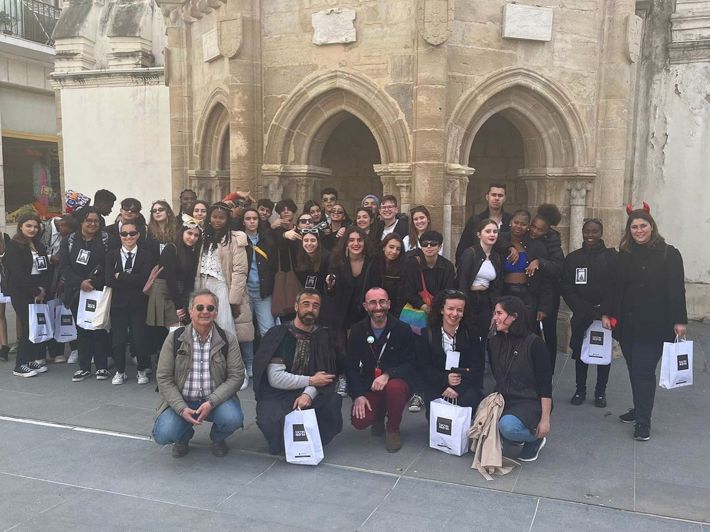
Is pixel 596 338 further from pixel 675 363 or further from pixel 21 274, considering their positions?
pixel 21 274

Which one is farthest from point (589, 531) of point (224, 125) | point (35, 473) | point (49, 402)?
point (224, 125)

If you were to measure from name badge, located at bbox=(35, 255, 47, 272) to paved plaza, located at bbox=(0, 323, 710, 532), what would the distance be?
1.62m

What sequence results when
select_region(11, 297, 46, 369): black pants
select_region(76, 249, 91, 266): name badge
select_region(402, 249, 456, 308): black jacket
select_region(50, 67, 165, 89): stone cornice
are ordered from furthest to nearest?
select_region(50, 67, 165, 89): stone cornice → select_region(11, 297, 46, 369): black pants → select_region(76, 249, 91, 266): name badge → select_region(402, 249, 456, 308): black jacket

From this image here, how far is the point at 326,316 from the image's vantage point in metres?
5.66

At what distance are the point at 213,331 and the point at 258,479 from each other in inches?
40.2

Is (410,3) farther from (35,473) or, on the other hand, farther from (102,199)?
(35,473)

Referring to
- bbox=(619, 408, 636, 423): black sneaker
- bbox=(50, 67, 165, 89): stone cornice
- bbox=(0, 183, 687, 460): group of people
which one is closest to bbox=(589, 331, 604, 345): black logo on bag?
bbox=(0, 183, 687, 460): group of people

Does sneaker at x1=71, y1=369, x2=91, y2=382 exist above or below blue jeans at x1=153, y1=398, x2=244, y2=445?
below

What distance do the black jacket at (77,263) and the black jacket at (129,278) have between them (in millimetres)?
183

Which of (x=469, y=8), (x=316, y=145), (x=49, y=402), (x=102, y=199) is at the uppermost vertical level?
(x=469, y=8)

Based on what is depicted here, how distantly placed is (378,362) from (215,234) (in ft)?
6.34

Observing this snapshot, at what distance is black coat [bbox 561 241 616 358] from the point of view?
561cm

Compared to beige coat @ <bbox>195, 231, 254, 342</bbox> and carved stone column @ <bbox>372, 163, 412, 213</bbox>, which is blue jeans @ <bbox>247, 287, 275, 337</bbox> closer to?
beige coat @ <bbox>195, 231, 254, 342</bbox>

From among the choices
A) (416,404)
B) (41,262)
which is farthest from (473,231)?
(41,262)
